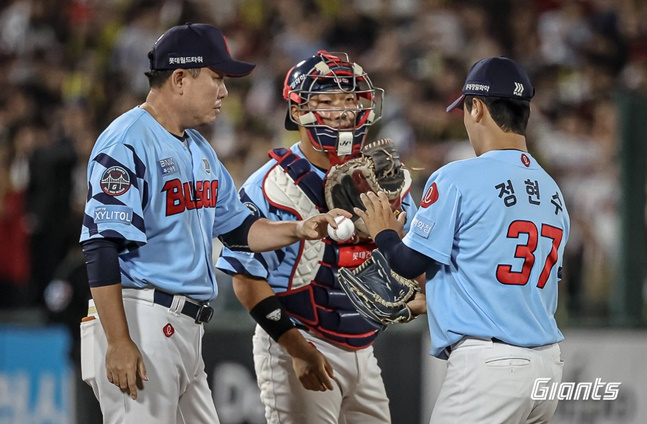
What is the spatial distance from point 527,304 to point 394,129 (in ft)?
19.6

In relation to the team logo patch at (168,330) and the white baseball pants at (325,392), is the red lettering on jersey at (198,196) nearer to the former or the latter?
the team logo patch at (168,330)

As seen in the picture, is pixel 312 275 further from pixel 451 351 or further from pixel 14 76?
pixel 14 76

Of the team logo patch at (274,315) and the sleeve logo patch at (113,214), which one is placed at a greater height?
the sleeve logo patch at (113,214)

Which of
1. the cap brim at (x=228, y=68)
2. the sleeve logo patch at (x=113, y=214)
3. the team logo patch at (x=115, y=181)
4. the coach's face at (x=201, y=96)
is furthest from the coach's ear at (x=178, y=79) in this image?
the sleeve logo patch at (x=113, y=214)

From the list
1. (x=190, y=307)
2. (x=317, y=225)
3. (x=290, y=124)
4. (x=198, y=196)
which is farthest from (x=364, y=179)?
(x=190, y=307)

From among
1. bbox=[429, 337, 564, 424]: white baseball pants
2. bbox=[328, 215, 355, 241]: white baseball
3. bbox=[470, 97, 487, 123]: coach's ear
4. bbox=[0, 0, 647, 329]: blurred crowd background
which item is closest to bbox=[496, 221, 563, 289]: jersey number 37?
bbox=[429, 337, 564, 424]: white baseball pants

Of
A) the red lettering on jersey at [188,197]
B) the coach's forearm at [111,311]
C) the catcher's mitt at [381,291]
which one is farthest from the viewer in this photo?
the catcher's mitt at [381,291]

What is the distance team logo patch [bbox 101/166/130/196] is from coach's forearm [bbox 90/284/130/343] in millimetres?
352

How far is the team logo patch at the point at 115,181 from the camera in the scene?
3.70 metres

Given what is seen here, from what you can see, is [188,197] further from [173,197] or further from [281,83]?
[281,83]

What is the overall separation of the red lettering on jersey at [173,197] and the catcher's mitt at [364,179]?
78 centimetres

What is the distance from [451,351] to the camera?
3824mm

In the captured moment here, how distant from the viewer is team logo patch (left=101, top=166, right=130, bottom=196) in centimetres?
370

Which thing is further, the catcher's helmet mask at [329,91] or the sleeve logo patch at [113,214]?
the catcher's helmet mask at [329,91]
